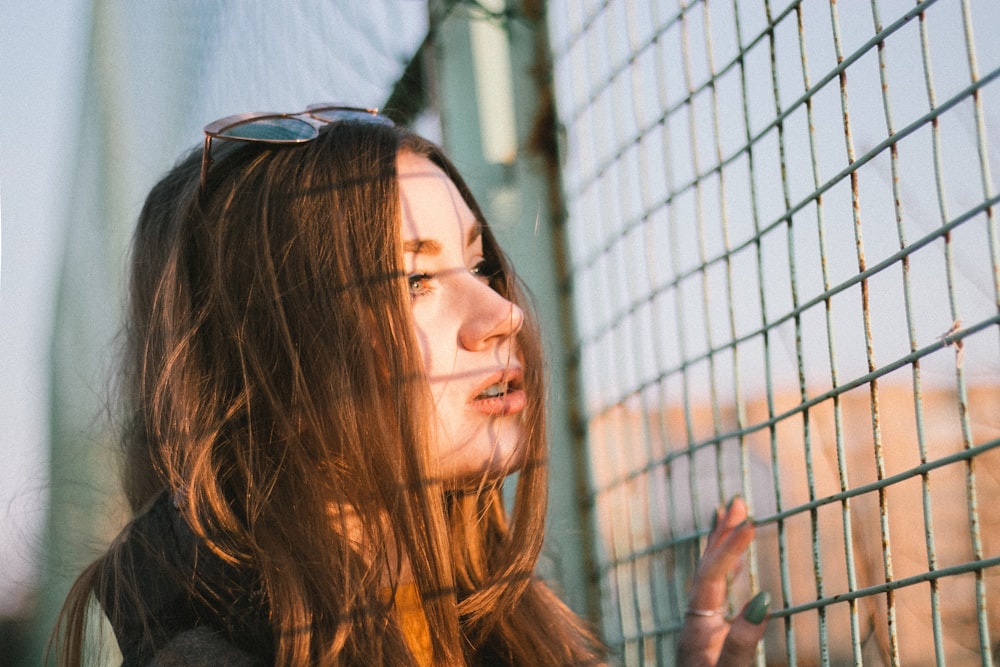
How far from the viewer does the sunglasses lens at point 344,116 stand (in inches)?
51.1

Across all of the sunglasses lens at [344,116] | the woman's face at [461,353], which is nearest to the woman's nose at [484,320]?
the woman's face at [461,353]

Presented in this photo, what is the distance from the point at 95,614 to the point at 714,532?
920 millimetres

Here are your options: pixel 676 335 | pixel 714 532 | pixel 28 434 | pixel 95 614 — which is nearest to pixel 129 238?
pixel 28 434

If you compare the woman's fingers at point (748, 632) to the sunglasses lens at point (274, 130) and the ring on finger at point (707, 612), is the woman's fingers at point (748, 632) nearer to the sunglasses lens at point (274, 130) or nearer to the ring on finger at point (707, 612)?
the ring on finger at point (707, 612)

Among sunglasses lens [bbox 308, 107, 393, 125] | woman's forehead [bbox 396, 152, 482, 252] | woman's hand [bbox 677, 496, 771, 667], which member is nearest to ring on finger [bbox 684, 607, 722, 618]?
woman's hand [bbox 677, 496, 771, 667]

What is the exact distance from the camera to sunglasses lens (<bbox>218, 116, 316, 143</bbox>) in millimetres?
1233

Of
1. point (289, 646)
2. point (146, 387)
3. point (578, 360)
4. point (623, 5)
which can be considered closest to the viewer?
point (289, 646)

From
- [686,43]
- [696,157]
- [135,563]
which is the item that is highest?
[686,43]

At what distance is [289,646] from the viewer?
1.06m

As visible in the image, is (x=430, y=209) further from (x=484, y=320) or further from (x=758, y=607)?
(x=758, y=607)

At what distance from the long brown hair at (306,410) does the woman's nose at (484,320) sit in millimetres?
72

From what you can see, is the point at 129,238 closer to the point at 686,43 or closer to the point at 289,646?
the point at 289,646

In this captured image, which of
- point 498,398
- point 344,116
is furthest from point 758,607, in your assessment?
point 344,116

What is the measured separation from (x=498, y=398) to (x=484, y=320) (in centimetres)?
10
